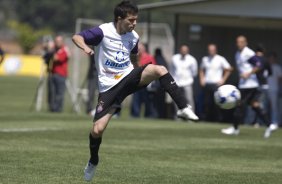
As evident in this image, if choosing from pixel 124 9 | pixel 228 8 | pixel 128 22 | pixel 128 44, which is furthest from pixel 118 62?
pixel 228 8

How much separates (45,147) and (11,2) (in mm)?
106152

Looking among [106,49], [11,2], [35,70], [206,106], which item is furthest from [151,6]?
[11,2]

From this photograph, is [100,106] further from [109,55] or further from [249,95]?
[249,95]

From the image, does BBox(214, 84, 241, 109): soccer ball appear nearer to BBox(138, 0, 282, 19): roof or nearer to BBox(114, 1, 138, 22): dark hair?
BBox(114, 1, 138, 22): dark hair

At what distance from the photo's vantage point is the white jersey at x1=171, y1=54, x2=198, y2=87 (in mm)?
24688

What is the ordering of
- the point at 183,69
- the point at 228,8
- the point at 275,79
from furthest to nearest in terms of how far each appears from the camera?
the point at 228,8, the point at 183,69, the point at 275,79

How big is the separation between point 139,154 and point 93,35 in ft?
Result: 12.8

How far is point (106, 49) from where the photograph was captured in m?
10.8

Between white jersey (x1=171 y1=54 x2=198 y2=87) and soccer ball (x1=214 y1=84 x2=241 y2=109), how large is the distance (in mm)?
12699

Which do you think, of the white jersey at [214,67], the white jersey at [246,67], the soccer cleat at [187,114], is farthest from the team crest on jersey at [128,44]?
the white jersey at [214,67]

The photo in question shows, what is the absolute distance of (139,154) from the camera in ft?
46.4

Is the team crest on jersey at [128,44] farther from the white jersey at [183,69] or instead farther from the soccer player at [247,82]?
the white jersey at [183,69]

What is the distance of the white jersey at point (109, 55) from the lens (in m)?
10.7

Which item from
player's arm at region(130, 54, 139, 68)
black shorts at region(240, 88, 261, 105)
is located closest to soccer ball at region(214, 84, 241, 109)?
player's arm at region(130, 54, 139, 68)
